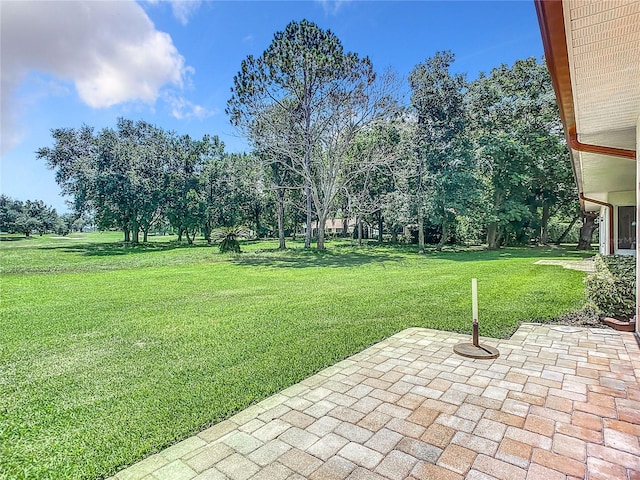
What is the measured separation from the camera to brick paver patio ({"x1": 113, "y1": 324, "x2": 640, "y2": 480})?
194 centimetres

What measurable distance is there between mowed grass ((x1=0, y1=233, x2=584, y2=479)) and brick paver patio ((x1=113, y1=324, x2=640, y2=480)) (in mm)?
Result: 317

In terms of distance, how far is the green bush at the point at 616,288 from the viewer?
4.86 metres

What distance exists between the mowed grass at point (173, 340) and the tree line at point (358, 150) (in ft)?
33.2

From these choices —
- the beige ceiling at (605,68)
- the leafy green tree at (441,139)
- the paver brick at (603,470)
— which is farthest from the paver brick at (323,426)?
the leafy green tree at (441,139)

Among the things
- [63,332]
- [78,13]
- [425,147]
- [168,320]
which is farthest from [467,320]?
[425,147]

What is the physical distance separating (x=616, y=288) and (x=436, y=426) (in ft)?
14.3

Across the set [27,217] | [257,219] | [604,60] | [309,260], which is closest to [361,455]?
[604,60]

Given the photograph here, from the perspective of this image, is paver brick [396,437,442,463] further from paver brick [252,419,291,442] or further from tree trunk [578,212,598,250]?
tree trunk [578,212,598,250]

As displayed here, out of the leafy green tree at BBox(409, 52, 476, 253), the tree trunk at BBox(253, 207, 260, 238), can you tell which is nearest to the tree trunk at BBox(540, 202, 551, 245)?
the leafy green tree at BBox(409, 52, 476, 253)

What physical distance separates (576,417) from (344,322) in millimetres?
3063

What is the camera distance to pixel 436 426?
2346 mm

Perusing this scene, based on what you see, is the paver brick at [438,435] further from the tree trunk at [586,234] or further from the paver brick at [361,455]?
the tree trunk at [586,234]

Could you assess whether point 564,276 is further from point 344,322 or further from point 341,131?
point 341,131

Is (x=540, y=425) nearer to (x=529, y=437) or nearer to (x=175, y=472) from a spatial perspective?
(x=529, y=437)
